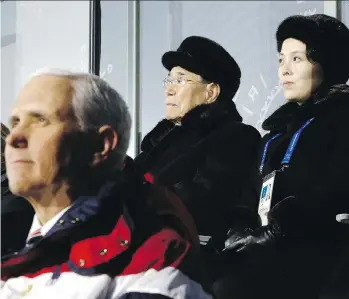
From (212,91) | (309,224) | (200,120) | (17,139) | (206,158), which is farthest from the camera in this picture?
(212,91)

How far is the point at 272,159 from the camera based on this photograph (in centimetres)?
239

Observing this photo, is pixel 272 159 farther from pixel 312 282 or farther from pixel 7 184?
pixel 7 184

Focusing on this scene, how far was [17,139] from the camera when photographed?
1.41 metres

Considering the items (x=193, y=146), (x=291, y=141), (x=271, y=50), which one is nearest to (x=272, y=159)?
(x=291, y=141)

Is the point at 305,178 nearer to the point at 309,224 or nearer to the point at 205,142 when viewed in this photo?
the point at 309,224

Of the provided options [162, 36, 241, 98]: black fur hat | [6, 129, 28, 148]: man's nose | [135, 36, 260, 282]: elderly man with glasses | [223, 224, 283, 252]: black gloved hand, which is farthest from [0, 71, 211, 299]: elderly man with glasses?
[162, 36, 241, 98]: black fur hat

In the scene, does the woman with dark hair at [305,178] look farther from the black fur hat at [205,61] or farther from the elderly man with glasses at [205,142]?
the black fur hat at [205,61]

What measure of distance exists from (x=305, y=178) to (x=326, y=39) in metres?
0.39

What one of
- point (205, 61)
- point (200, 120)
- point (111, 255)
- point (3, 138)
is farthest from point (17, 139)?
point (205, 61)

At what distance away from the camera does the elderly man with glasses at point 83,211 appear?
1416mm

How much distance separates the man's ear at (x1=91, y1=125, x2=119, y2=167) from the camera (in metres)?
1.44

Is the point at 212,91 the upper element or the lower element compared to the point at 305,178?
upper

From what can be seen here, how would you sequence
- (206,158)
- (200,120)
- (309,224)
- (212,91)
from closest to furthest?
(309,224)
(206,158)
(200,120)
(212,91)

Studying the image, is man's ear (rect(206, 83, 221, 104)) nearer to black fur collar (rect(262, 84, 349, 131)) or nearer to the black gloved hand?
black fur collar (rect(262, 84, 349, 131))
